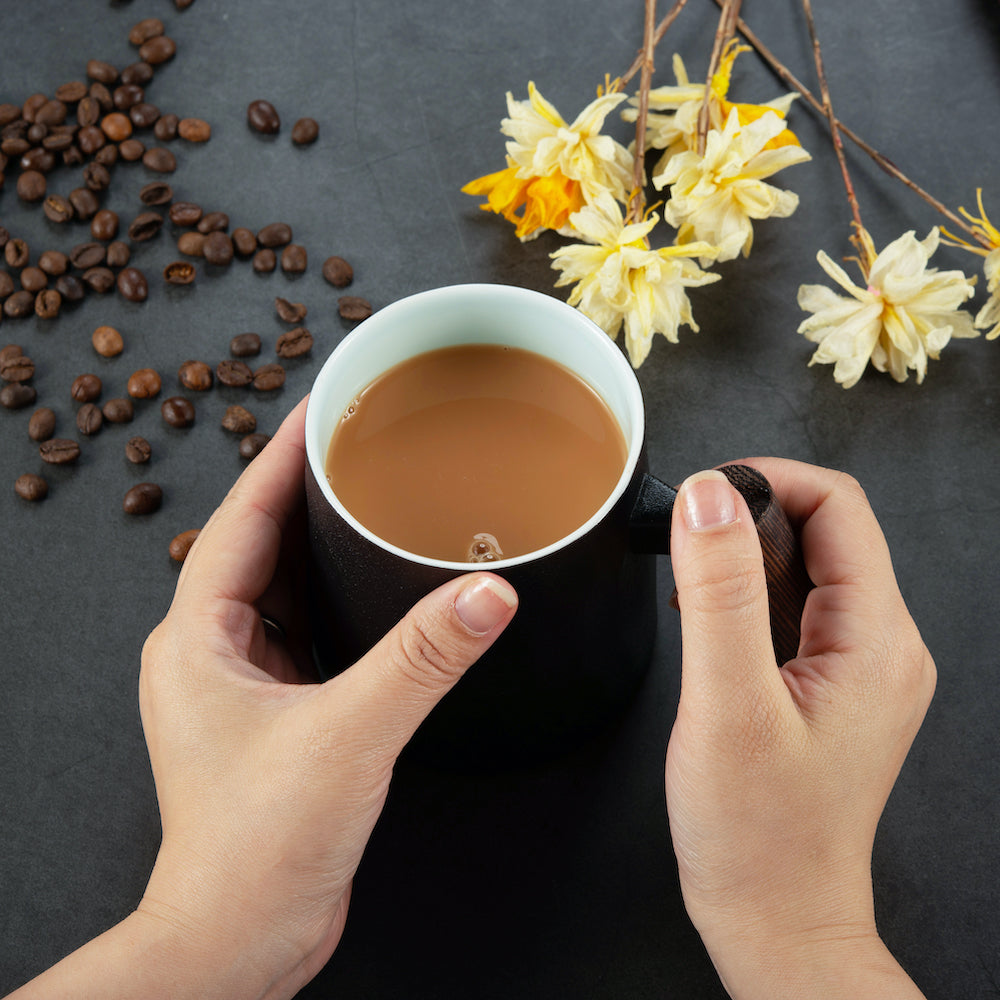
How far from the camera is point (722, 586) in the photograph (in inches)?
28.0

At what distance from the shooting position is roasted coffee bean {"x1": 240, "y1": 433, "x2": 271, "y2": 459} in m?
1.23

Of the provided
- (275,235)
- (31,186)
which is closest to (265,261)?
(275,235)

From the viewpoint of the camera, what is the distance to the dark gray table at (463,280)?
1050 millimetres

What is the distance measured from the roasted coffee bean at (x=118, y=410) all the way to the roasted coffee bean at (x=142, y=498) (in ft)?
0.32

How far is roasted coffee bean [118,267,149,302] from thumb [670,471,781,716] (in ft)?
2.90

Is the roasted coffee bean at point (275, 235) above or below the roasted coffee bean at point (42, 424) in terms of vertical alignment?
above

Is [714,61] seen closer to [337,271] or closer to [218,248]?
[337,271]

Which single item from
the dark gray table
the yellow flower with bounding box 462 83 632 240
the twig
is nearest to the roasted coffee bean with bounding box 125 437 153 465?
the dark gray table

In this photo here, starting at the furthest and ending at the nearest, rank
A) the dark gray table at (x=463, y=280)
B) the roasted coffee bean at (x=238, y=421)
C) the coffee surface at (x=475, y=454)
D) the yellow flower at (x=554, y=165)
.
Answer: the roasted coffee bean at (x=238, y=421), the yellow flower at (x=554, y=165), the dark gray table at (x=463, y=280), the coffee surface at (x=475, y=454)

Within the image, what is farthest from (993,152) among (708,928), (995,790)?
(708,928)

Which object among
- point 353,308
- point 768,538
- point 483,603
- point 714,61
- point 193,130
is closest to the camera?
point 483,603

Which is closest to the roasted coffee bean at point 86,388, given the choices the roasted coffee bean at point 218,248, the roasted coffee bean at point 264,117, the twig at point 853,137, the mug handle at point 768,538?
the roasted coffee bean at point 218,248

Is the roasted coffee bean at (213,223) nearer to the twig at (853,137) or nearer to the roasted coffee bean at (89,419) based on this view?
the roasted coffee bean at (89,419)

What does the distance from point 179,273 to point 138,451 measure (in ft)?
0.85
